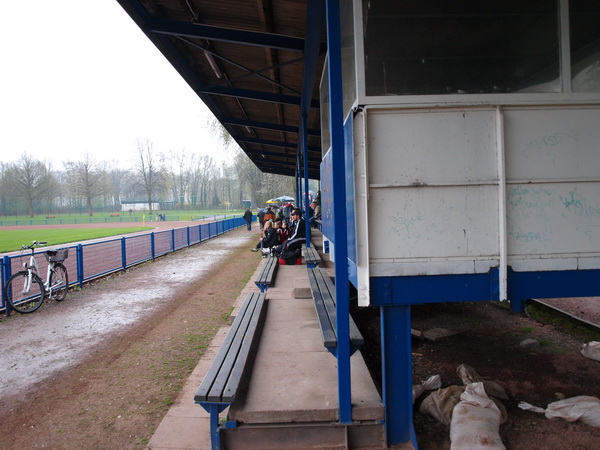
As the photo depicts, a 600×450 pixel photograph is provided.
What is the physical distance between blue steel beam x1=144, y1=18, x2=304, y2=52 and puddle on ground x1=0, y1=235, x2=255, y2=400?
430 cm

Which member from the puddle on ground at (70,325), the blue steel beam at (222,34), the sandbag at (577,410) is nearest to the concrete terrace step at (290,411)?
the sandbag at (577,410)

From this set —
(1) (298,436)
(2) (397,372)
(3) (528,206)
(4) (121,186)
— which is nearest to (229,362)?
(1) (298,436)

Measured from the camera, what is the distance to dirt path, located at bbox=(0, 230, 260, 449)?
3.91 meters

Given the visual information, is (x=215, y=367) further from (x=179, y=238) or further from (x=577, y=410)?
(x=179, y=238)

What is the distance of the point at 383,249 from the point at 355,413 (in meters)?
1.24

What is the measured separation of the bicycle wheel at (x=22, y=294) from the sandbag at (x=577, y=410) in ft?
26.8

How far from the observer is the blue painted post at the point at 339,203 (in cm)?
314

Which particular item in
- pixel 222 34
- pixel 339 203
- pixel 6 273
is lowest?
pixel 6 273

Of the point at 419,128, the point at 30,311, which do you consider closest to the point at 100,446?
the point at 419,128

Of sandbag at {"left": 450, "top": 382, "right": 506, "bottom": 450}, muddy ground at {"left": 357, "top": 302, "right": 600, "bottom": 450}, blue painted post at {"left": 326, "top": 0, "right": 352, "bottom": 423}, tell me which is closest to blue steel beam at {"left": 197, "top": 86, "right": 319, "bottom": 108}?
muddy ground at {"left": 357, "top": 302, "right": 600, "bottom": 450}

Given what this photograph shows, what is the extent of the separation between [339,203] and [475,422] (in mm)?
1868

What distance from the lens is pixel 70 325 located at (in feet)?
24.0

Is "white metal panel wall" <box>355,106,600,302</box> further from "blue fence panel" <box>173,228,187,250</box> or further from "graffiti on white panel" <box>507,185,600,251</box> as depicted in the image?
"blue fence panel" <box>173,228,187,250</box>

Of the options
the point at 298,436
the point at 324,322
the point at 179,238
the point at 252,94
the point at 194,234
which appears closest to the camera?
the point at 298,436
